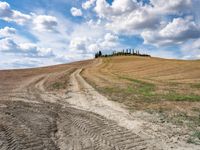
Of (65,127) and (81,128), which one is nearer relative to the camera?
(81,128)

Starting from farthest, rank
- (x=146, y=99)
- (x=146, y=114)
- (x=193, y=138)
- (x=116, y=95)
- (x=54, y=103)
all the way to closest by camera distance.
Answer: (x=116, y=95) < (x=146, y=99) < (x=54, y=103) < (x=146, y=114) < (x=193, y=138)

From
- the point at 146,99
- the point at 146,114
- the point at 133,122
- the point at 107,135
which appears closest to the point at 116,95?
the point at 146,99

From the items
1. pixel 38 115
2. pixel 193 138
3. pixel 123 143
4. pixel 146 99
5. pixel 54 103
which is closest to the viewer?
pixel 123 143

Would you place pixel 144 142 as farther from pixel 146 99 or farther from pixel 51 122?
pixel 146 99

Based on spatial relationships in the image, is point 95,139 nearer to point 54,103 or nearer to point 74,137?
point 74,137

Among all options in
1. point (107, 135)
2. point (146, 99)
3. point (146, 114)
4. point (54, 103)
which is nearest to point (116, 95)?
point (146, 99)

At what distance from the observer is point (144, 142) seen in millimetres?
9203

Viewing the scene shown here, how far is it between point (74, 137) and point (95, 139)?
0.69m

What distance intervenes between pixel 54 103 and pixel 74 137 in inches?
285

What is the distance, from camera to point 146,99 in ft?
57.9

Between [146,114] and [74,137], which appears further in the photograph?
[146,114]

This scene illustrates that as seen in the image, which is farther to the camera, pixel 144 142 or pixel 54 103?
pixel 54 103

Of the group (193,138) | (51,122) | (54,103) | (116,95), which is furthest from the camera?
(116,95)

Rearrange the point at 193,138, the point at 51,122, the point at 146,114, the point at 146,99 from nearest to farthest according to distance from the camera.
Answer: the point at 193,138 < the point at 51,122 < the point at 146,114 < the point at 146,99
